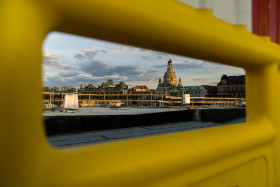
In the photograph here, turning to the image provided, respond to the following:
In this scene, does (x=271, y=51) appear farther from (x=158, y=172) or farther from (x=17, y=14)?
(x=17, y=14)

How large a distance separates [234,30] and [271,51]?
230 millimetres

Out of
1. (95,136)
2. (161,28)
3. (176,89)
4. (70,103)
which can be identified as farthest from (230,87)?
(161,28)

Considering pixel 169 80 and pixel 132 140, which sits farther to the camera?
pixel 169 80

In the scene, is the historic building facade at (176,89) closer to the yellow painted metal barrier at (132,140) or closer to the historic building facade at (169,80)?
the historic building facade at (169,80)

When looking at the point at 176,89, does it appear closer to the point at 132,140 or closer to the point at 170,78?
the point at 170,78

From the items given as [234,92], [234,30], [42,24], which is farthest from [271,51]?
[234,92]

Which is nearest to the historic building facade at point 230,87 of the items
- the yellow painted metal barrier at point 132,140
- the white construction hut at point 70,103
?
the white construction hut at point 70,103

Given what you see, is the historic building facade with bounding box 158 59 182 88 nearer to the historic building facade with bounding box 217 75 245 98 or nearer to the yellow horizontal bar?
the historic building facade with bounding box 217 75 245 98

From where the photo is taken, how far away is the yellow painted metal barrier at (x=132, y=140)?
290mm

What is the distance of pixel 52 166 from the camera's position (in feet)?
1.10

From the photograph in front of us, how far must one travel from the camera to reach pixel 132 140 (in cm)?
48

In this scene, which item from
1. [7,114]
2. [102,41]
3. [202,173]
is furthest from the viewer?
[202,173]

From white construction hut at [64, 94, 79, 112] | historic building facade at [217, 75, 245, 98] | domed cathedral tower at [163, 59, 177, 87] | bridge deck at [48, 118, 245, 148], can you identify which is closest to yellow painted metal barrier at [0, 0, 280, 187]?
bridge deck at [48, 118, 245, 148]

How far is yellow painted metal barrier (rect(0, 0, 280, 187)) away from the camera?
290 mm
